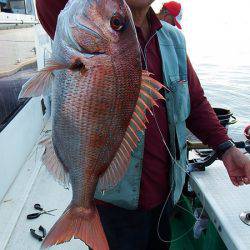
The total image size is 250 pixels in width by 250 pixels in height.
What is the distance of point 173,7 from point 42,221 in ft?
12.4

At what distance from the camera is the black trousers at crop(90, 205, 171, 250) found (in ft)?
6.69

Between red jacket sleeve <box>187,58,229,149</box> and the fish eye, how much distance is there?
0.98 m

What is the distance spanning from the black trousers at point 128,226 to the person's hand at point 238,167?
1.45ft

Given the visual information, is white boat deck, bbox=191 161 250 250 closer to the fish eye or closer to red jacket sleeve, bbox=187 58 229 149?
red jacket sleeve, bbox=187 58 229 149

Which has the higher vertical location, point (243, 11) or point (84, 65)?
point (84, 65)

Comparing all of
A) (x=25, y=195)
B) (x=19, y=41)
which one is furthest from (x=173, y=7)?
(x=25, y=195)

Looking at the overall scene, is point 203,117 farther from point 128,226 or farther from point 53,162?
point 53,162

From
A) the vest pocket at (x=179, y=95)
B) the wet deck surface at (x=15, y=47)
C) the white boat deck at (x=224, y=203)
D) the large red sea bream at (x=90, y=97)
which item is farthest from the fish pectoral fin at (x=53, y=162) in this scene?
the wet deck surface at (x=15, y=47)

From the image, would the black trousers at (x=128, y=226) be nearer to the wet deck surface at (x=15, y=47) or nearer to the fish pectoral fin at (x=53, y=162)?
the fish pectoral fin at (x=53, y=162)

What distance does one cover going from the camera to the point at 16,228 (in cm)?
301

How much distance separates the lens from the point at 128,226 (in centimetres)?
207

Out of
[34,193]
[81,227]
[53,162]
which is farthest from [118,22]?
[34,193]

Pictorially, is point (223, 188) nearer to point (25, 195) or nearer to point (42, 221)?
point (42, 221)

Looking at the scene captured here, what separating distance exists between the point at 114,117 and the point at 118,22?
327 mm
